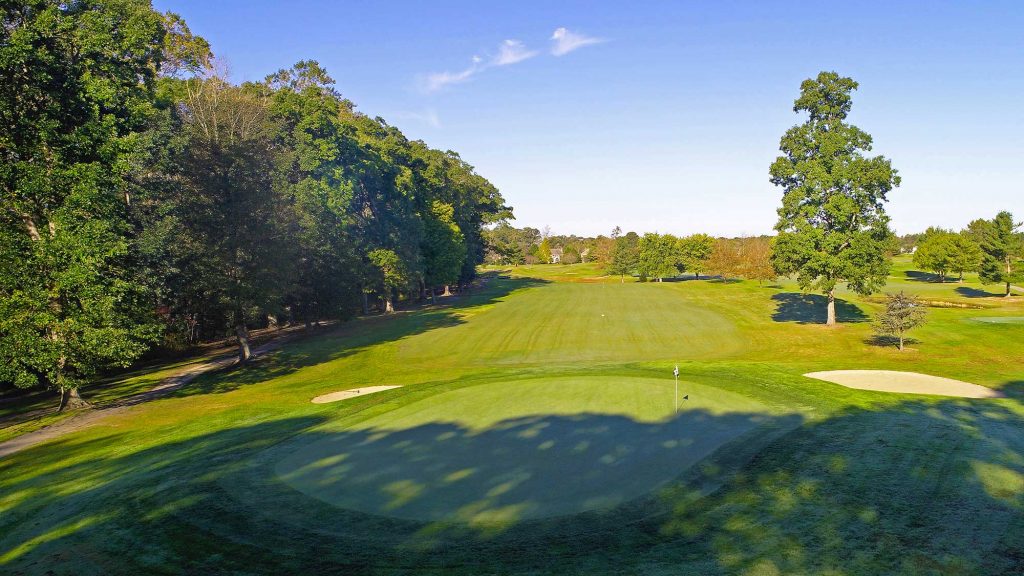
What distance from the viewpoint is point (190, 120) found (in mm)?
43031

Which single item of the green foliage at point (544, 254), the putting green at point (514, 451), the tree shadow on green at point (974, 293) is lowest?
the putting green at point (514, 451)

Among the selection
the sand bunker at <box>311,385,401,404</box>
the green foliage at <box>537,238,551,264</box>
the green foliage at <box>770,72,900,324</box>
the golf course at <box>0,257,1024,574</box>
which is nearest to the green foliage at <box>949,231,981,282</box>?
the green foliage at <box>770,72,900,324</box>

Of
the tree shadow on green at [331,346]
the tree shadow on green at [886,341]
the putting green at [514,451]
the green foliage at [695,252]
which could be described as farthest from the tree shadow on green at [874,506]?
the green foliage at [695,252]

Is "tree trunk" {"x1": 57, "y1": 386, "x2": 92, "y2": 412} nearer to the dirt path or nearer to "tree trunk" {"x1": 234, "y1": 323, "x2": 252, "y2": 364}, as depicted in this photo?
the dirt path

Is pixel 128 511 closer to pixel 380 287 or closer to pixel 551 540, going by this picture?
pixel 551 540

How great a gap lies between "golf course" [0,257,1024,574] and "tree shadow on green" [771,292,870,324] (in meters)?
19.9

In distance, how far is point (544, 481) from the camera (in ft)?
38.9

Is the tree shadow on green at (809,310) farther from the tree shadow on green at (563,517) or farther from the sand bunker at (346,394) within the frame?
the sand bunker at (346,394)

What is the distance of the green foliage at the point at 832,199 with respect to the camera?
127 ft

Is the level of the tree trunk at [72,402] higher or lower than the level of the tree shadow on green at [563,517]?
lower

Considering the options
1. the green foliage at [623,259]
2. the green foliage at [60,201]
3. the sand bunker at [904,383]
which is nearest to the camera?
the green foliage at [60,201]

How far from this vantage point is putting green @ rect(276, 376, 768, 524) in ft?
36.4

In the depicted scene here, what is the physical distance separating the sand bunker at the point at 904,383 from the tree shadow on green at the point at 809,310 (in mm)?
20548

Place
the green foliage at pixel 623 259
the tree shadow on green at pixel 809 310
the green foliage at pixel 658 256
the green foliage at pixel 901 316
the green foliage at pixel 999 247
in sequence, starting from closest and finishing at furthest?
1. the green foliage at pixel 901 316
2. the tree shadow on green at pixel 809 310
3. the green foliage at pixel 999 247
4. the green foliage at pixel 658 256
5. the green foliage at pixel 623 259
